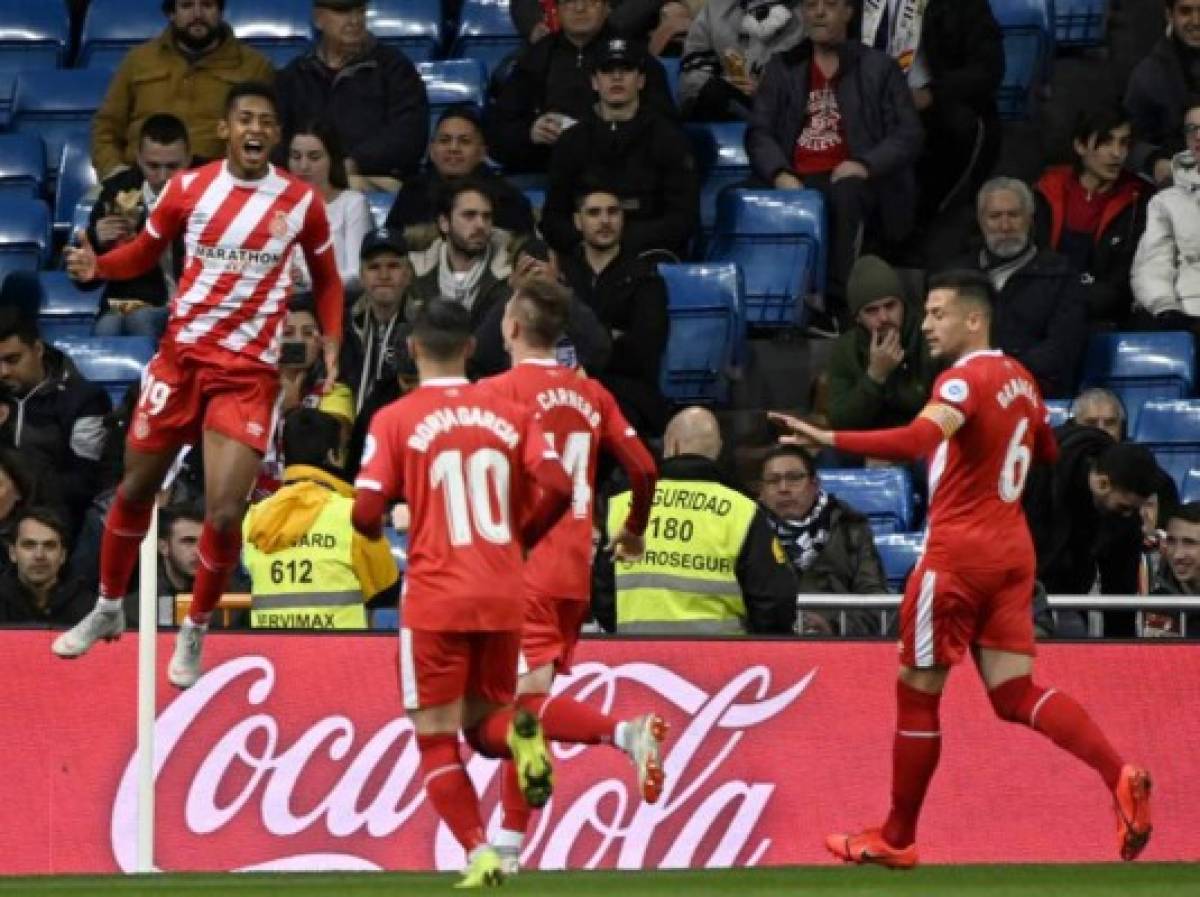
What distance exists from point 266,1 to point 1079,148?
16.7 feet

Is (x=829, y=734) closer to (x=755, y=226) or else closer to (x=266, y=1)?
(x=755, y=226)

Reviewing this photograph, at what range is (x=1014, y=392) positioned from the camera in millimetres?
12039

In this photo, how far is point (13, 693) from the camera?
1375 cm

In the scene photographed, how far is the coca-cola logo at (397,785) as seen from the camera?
45.1 ft

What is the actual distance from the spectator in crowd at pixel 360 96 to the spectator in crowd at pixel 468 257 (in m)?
1.56

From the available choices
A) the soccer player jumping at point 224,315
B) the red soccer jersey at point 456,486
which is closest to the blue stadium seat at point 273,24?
the soccer player jumping at point 224,315

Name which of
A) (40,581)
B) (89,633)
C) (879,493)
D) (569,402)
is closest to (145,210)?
(40,581)

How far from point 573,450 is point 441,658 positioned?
130 cm

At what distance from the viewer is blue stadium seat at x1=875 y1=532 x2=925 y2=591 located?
586 inches

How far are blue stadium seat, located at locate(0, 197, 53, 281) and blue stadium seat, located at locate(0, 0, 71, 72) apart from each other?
1.83 meters

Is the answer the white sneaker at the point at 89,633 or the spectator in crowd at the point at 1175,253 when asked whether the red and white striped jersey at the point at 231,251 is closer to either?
the white sneaker at the point at 89,633

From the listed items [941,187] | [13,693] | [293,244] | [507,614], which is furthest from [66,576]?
[941,187]

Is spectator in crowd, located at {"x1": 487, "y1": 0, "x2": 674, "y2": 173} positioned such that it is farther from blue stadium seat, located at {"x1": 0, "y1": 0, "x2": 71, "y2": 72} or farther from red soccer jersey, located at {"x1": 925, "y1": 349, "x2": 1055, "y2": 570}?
red soccer jersey, located at {"x1": 925, "y1": 349, "x2": 1055, "y2": 570}

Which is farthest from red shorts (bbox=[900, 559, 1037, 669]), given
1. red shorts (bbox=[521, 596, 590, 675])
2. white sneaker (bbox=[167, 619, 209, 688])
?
white sneaker (bbox=[167, 619, 209, 688])
